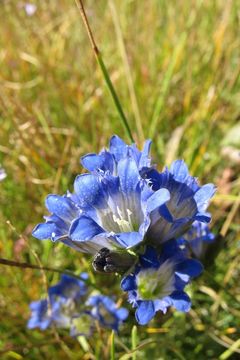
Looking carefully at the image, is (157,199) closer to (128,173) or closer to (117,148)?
(128,173)

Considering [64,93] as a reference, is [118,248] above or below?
below

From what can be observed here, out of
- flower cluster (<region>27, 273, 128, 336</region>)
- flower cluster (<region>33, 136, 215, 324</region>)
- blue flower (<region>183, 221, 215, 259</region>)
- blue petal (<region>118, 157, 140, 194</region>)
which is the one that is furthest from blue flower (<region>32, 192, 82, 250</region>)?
flower cluster (<region>27, 273, 128, 336</region>)

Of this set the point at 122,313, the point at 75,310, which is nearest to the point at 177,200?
the point at 122,313

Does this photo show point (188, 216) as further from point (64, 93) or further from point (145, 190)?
point (64, 93)

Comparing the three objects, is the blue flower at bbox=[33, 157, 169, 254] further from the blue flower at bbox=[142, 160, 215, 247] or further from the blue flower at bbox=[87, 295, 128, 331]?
the blue flower at bbox=[87, 295, 128, 331]

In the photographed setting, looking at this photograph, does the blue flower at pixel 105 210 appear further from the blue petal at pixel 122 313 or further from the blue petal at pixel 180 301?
the blue petal at pixel 122 313

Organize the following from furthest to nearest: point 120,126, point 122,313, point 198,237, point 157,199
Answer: point 120,126
point 122,313
point 198,237
point 157,199

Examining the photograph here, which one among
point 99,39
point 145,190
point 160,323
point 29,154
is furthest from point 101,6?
point 145,190

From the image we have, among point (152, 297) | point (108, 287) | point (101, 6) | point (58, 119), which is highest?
point (101, 6)
